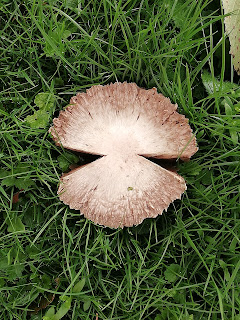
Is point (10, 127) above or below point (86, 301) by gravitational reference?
above

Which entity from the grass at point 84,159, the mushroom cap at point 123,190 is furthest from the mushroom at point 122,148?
the grass at point 84,159

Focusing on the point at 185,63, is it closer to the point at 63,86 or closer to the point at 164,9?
the point at 164,9

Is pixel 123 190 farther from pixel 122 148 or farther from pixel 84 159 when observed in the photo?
pixel 84 159

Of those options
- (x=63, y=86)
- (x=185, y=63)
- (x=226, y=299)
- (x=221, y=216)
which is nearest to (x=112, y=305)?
(x=226, y=299)

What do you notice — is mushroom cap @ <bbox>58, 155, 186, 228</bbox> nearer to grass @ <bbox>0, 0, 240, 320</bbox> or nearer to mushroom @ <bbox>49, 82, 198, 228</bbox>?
mushroom @ <bbox>49, 82, 198, 228</bbox>

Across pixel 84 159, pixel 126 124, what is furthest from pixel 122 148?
pixel 84 159

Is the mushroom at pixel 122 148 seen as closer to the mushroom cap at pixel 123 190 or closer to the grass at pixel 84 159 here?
the mushroom cap at pixel 123 190
